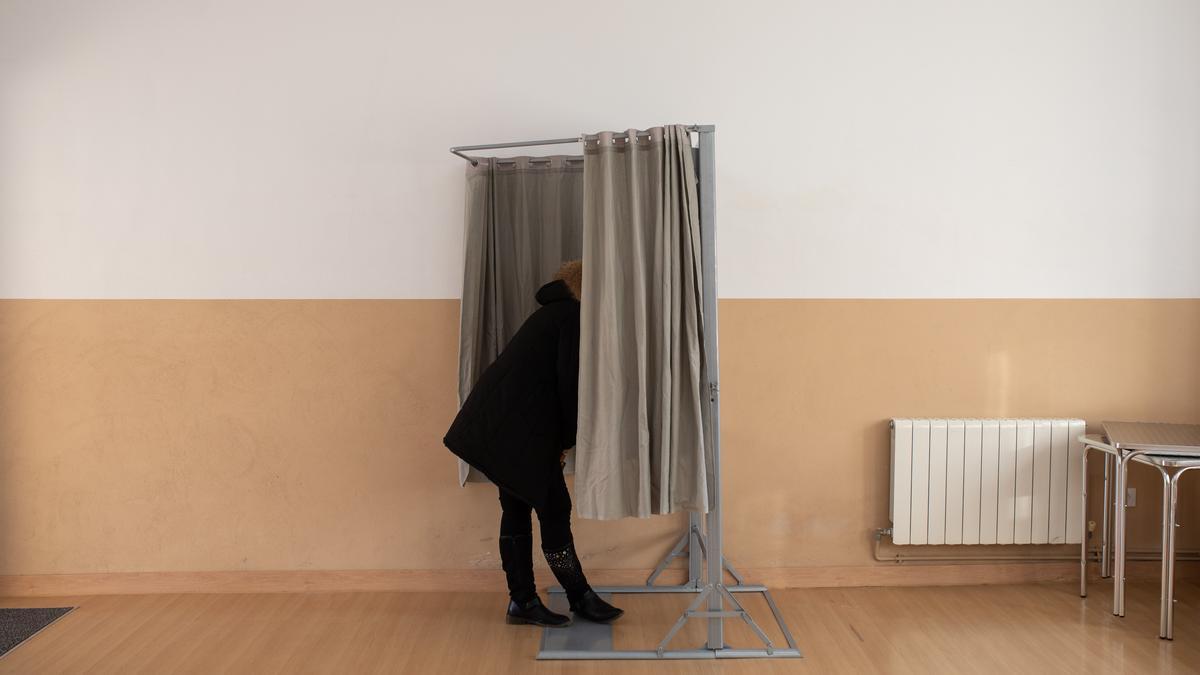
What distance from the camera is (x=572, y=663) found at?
9.48 ft

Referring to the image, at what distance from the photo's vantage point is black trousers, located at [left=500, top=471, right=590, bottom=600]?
3.09 m

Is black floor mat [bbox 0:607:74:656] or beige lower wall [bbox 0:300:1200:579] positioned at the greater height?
beige lower wall [bbox 0:300:1200:579]

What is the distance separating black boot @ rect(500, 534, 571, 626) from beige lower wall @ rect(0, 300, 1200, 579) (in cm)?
49

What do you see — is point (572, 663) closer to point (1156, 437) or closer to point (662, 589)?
point (662, 589)

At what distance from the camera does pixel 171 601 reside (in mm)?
3545

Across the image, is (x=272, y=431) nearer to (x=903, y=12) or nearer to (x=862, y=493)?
(x=862, y=493)

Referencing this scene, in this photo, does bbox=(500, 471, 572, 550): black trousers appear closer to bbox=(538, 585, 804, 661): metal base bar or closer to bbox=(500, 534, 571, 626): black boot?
bbox=(500, 534, 571, 626): black boot

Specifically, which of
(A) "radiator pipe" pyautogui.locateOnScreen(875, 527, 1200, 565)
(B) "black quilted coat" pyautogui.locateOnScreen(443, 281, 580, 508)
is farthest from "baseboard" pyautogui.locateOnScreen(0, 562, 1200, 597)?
(B) "black quilted coat" pyautogui.locateOnScreen(443, 281, 580, 508)

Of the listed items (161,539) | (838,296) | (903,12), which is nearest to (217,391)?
(161,539)

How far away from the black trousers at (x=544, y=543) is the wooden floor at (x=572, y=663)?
Answer: 7.8 inches

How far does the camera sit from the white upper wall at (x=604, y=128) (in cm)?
361

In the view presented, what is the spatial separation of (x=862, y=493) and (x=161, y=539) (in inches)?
124

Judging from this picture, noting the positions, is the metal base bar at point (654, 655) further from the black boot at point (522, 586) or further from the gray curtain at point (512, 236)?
the gray curtain at point (512, 236)

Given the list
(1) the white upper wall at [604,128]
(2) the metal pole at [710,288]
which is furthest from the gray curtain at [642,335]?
(1) the white upper wall at [604,128]
